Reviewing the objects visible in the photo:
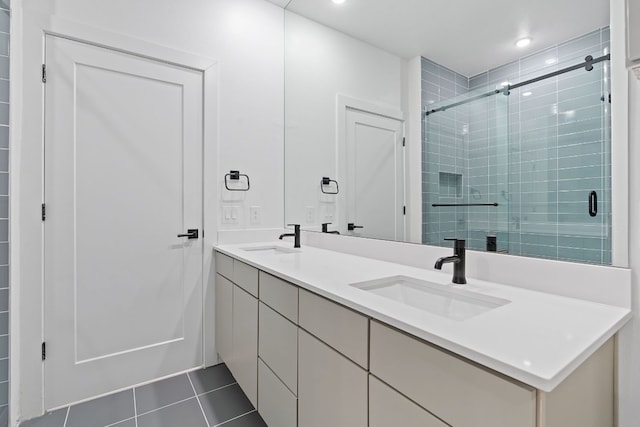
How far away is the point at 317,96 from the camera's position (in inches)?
91.4

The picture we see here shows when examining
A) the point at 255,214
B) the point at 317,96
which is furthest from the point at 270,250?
the point at 317,96

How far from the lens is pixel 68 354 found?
1800 millimetres

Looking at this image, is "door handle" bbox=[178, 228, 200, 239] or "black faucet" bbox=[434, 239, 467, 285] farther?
"door handle" bbox=[178, 228, 200, 239]

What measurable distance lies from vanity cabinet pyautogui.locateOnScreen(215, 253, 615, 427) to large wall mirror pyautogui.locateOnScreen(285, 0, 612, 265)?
0.45m

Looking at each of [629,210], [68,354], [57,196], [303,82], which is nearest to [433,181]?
[629,210]

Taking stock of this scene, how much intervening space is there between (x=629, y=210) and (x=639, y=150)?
0.55 ft

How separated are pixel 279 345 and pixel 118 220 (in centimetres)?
131

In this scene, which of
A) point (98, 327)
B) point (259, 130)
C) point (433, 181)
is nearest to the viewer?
point (433, 181)

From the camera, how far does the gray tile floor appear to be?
163cm

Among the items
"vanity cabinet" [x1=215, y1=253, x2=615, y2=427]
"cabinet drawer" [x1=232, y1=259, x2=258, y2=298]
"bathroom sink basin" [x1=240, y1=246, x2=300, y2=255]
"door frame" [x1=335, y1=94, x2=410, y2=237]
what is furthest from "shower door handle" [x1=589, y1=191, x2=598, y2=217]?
"bathroom sink basin" [x1=240, y1=246, x2=300, y2=255]

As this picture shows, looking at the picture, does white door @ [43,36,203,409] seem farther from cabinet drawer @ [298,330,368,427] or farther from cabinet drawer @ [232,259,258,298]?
cabinet drawer @ [298,330,368,427]

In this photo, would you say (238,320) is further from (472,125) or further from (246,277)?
(472,125)

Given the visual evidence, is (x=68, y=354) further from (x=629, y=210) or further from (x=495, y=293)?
(x=629, y=210)

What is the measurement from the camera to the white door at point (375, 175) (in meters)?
1.60
